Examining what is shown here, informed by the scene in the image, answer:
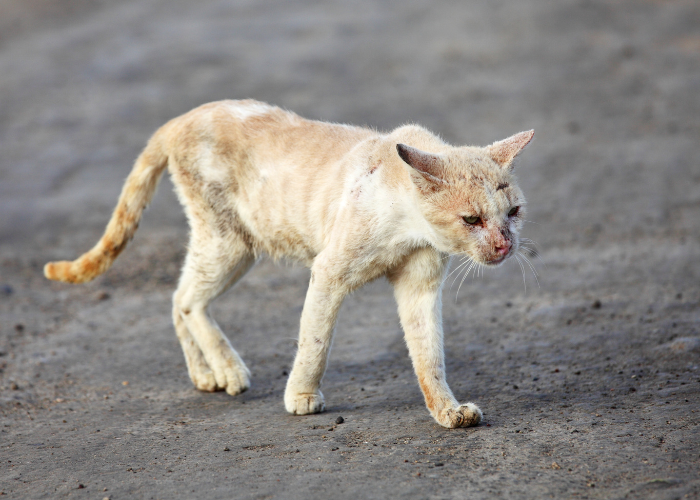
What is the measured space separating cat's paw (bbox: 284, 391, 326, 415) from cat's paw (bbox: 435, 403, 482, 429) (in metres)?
0.75

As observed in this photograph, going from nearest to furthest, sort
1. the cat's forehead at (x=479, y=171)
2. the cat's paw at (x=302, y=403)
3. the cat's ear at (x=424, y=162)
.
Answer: the cat's ear at (x=424, y=162) → the cat's forehead at (x=479, y=171) → the cat's paw at (x=302, y=403)

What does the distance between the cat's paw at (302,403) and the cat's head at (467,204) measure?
Result: 1200 millimetres

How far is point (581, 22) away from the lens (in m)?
12.9

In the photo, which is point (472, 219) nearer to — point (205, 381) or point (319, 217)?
point (319, 217)

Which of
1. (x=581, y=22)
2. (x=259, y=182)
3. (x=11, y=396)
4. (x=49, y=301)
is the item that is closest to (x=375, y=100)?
(x=581, y=22)

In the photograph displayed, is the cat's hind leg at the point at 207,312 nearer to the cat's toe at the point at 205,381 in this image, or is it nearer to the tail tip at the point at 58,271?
the cat's toe at the point at 205,381

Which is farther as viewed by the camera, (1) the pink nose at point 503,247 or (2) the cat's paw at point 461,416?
(2) the cat's paw at point 461,416

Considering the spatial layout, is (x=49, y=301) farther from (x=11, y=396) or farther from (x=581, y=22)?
(x=581, y=22)

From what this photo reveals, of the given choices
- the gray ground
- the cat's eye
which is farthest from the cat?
the gray ground

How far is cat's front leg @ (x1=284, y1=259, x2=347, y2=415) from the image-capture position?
13.0 feet

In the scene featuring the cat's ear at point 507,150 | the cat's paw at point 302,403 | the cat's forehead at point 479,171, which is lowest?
the cat's paw at point 302,403

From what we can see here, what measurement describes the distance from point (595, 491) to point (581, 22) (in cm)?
1131

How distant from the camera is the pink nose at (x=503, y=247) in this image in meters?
3.49

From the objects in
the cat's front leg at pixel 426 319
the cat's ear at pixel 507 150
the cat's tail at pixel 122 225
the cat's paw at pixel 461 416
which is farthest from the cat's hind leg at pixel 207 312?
the cat's ear at pixel 507 150
